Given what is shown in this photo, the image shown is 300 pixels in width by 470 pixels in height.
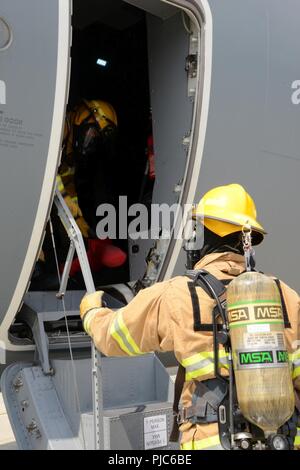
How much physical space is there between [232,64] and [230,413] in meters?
2.31

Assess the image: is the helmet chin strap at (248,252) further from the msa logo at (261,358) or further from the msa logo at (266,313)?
the msa logo at (261,358)

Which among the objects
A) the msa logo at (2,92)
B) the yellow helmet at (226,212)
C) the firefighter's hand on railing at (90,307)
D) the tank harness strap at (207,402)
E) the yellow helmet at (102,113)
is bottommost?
the tank harness strap at (207,402)

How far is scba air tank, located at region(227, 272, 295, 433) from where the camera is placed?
1.81 meters

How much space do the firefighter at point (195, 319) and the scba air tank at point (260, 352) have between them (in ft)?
0.58

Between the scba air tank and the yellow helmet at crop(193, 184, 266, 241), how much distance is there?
0.37m

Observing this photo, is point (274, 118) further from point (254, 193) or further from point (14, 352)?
point (14, 352)

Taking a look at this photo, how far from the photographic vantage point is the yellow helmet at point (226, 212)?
7.48 ft

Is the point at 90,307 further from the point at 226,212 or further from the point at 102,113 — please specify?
the point at 102,113

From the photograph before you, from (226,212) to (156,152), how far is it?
1.61 m

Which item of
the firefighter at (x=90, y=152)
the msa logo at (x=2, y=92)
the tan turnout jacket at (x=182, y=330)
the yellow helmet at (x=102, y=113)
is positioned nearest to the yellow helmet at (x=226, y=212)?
the tan turnout jacket at (x=182, y=330)

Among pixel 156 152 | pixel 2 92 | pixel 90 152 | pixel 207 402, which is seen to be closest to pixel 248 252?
pixel 207 402

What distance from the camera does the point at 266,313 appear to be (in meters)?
1.89
